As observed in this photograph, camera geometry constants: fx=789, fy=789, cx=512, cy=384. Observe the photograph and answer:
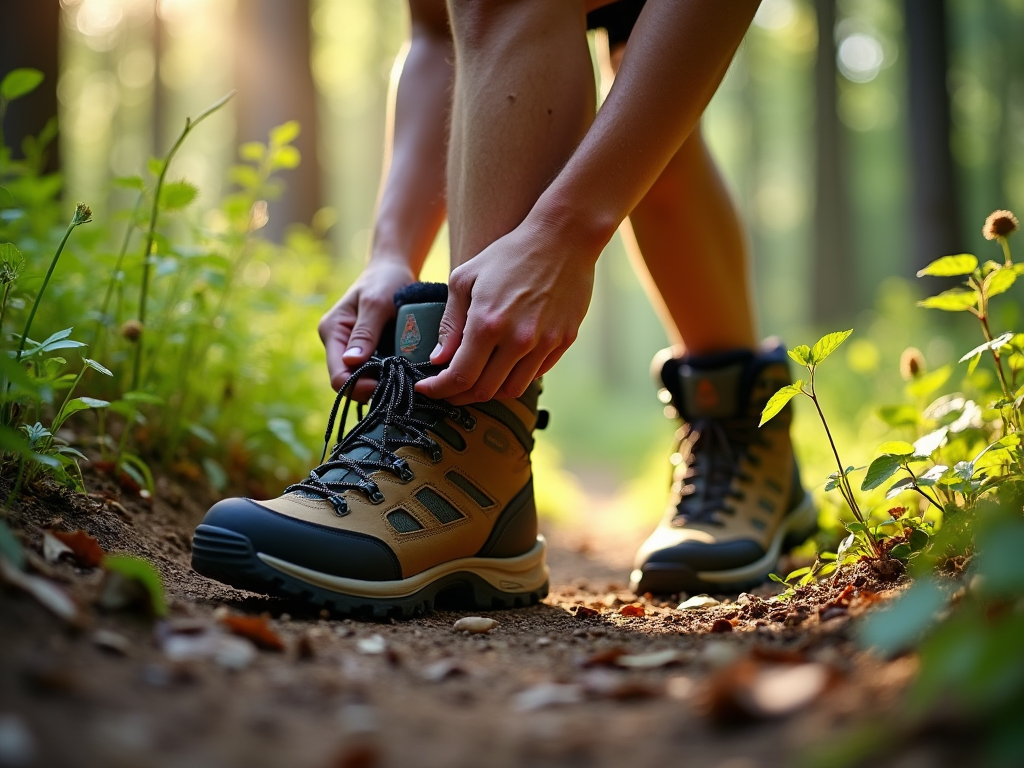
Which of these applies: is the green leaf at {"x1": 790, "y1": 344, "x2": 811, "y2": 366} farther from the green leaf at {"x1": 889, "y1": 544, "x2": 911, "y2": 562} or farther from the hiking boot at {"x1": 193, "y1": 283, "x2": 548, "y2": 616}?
the hiking boot at {"x1": 193, "y1": 283, "x2": 548, "y2": 616}

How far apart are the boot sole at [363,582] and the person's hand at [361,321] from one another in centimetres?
42

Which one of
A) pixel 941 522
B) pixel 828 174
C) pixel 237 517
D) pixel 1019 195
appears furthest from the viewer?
pixel 1019 195

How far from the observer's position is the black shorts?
2.04m

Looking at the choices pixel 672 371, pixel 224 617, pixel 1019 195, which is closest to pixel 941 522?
pixel 672 371

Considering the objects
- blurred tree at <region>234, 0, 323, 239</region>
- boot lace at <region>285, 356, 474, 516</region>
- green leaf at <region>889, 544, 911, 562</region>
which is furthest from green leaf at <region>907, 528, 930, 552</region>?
blurred tree at <region>234, 0, 323, 239</region>

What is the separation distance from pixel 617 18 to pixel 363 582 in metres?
1.58

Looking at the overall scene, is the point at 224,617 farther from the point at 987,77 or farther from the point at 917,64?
the point at 987,77

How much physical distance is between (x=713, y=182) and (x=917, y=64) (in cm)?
644

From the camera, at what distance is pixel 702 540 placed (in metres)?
1.90

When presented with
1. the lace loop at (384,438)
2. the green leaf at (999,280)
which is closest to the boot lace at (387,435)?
the lace loop at (384,438)

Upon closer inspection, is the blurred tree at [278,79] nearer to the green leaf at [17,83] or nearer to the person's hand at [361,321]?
the green leaf at [17,83]

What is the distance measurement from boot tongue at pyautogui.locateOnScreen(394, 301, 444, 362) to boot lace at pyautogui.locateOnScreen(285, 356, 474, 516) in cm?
3

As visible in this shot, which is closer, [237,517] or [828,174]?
[237,517]

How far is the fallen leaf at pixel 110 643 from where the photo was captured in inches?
35.7
